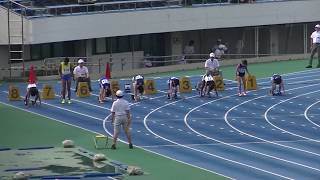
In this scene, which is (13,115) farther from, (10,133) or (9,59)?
(9,59)

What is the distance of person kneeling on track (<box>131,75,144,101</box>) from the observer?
35.3 meters

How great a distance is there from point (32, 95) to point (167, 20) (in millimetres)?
13514

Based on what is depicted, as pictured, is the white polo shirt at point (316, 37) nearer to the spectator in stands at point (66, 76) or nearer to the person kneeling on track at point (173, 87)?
the person kneeling on track at point (173, 87)

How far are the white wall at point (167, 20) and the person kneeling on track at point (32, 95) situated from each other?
802 centimetres

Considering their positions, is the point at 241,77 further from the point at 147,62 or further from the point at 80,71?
the point at 147,62

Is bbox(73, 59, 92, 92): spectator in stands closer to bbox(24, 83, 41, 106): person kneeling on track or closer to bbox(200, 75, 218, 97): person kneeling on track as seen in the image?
bbox(24, 83, 41, 106): person kneeling on track

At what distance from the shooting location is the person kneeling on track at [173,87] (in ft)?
118

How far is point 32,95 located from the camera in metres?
34.9

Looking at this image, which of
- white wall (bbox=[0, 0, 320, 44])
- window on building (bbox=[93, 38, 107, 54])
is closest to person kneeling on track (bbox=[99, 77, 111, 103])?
white wall (bbox=[0, 0, 320, 44])

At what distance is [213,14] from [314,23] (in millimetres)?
5654

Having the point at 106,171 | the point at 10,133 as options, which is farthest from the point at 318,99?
the point at 106,171

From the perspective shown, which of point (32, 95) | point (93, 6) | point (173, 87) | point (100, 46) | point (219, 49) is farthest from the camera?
point (100, 46)

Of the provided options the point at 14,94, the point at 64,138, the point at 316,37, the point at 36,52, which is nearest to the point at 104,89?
the point at 14,94

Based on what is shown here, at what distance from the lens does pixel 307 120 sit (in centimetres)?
3272
